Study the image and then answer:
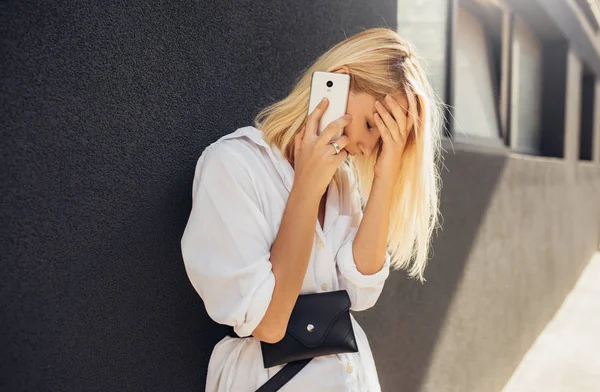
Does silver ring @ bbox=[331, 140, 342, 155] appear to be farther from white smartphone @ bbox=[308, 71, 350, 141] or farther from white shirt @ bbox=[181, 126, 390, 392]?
white shirt @ bbox=[181, 126, 390, 392]

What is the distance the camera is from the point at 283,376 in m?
1.55

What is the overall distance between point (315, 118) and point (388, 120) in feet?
0.75

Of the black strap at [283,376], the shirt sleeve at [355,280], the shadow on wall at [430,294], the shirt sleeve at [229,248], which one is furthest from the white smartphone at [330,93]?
the shadow on wall at [430,294]

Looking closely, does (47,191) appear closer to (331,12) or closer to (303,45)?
(303,45)

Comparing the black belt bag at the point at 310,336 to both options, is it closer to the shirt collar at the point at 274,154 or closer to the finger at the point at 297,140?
the shirt collar at the point at 274,154

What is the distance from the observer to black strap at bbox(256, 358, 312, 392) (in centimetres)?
154

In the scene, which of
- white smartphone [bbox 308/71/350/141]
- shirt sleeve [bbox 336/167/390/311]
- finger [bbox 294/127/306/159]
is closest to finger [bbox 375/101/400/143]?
white smartphone [bbox 308/71/350/141]

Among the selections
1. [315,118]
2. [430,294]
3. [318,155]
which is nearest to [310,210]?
[318,155]

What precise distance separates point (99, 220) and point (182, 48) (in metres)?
0.58

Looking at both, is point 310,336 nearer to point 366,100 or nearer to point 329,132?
point 329,132

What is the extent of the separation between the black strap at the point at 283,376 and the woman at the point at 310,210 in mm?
15

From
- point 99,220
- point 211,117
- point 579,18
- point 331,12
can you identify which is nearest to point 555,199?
point 579,18

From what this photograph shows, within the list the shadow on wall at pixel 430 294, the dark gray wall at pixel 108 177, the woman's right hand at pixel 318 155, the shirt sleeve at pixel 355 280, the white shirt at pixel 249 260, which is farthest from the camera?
the shadow on wall at pixel 430 294

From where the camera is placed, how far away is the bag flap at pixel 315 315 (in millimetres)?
1554
